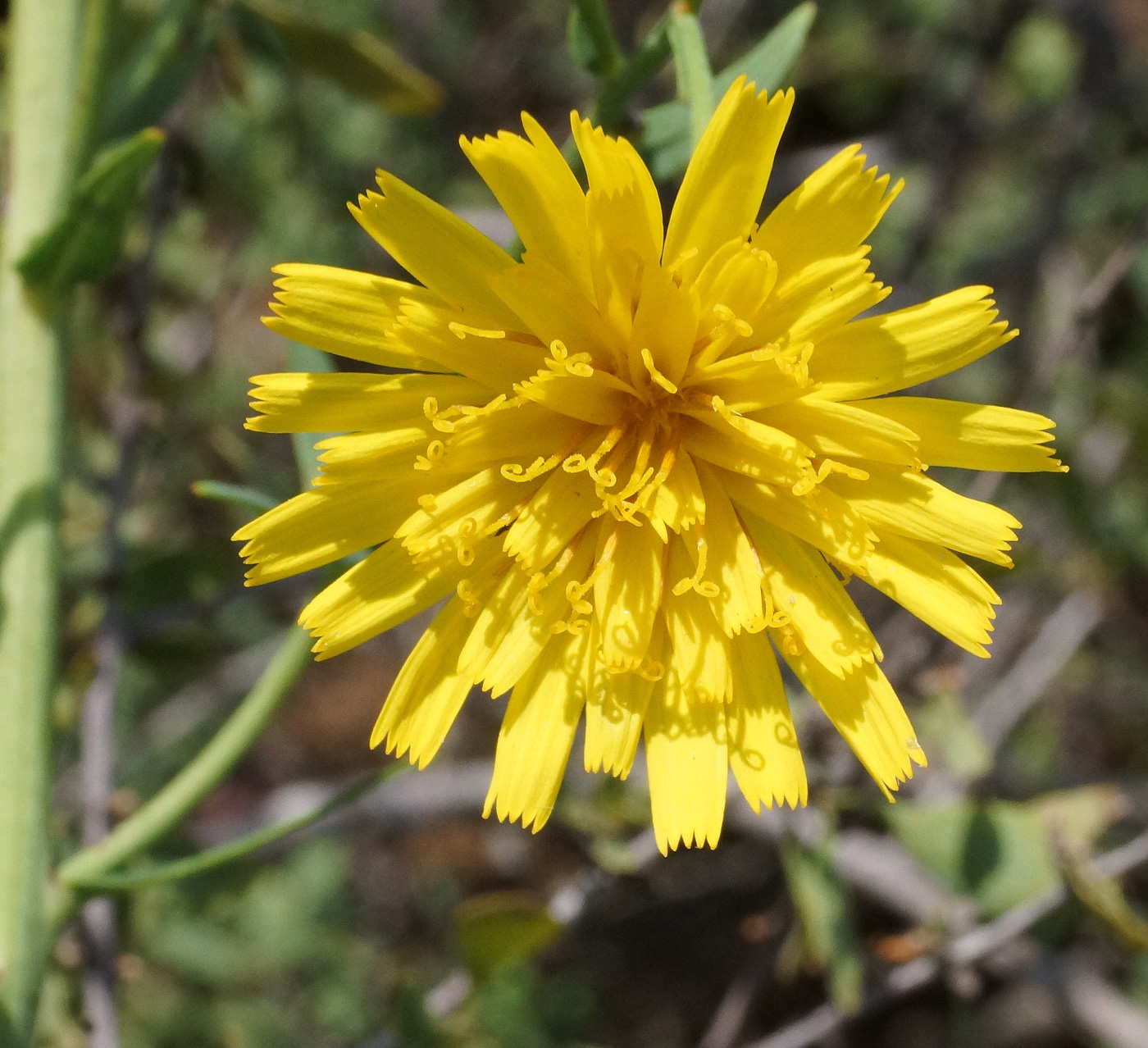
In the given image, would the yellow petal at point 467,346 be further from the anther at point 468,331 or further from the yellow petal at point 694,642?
the yellow petal at point 694,642

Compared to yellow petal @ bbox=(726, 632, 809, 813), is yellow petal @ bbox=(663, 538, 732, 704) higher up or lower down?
higher up

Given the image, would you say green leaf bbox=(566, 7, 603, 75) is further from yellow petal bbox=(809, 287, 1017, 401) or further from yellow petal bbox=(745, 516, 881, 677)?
yellow petal bbox=(745, 516, 881, 677)

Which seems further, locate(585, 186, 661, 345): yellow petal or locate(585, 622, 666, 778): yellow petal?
locate(585, 622, 666, 778): yellow petal

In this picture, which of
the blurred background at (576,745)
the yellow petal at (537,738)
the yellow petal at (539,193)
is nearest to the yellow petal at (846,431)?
the yellow petal at (539,193)

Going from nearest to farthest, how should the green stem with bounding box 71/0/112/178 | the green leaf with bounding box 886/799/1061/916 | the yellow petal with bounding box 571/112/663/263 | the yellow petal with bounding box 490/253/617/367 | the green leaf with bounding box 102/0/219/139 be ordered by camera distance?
the yellow petal with bounding box 571/112/663/263 < the yellow petal with bounding box 490/253/617/367 < the green stem with bounding box 71/0/112/178 < the green leaf with bounding box 102/0/219/139 < the green leaf with bounding box 886/799/1061/916

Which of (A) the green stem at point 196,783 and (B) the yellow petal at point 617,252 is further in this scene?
(A) the green stem at point 196,783

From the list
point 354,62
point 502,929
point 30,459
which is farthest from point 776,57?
point 502,929

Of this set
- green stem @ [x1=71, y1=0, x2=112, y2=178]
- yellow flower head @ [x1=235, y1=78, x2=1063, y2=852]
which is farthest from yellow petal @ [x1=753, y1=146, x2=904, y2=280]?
green stem @ [x1=71, y1=0, x2=112, y2=178]
